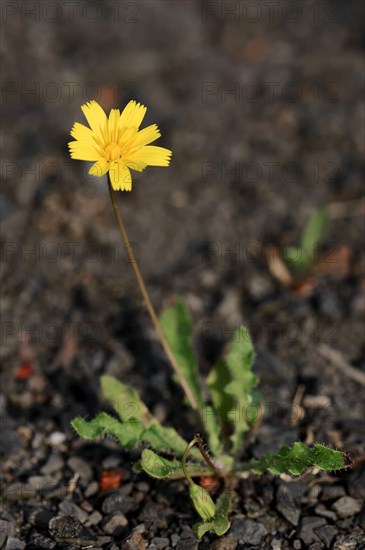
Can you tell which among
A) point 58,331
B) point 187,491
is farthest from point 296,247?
point 187,491

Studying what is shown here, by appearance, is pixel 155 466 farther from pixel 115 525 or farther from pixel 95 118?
pixel 95 118

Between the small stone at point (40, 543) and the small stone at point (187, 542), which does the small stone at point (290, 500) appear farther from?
the small stone at point (40, 543)

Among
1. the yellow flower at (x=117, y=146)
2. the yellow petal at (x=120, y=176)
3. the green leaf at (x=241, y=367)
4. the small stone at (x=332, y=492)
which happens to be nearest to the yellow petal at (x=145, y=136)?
the yellow flower at (x=117, y=146)

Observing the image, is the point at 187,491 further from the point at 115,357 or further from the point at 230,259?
the point at 230,259

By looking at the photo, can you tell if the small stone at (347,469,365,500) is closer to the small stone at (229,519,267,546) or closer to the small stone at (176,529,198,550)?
the small stone at (229,519,267,546)

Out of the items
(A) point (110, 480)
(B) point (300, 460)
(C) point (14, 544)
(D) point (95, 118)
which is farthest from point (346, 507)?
(D) point (95, 118)

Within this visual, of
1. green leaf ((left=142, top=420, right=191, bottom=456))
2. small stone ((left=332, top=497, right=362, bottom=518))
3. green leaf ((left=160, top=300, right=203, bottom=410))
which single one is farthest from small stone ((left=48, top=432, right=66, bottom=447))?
small stone ((left=332, top=497, right=362, bottom=518))
